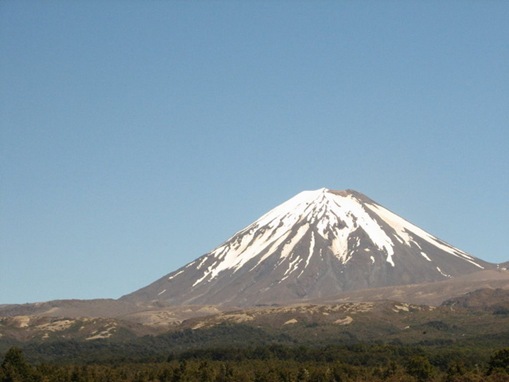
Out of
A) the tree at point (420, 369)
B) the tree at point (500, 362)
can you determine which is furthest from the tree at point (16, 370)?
the tree at point (500, 362)

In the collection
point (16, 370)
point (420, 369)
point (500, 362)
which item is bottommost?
point (500, 362)

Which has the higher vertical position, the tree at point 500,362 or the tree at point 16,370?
the tree at point 16,370

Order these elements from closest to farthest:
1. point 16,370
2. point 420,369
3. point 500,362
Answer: point 500,362 < point 420,369 < point 16,370

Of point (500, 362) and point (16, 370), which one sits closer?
point (500, 362)

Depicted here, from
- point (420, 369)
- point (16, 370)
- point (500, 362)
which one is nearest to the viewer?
point (500, 362)

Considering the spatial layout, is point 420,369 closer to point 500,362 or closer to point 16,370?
point 500,362

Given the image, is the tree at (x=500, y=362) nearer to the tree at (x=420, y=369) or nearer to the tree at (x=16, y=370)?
the tree at (x=420, y=369)

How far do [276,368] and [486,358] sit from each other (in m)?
34.4

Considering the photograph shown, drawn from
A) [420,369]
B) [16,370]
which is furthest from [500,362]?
[16,370]

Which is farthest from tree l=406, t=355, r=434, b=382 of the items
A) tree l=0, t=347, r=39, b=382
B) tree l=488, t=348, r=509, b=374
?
tree l=0, t=347, r=39, b=382

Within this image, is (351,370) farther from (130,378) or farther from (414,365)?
(130,378)

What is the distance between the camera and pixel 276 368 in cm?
18050

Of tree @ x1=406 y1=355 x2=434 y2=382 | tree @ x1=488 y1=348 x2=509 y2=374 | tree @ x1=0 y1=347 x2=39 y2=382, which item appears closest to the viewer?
tree @ x1=488 y1=348 x2=509 y2=374

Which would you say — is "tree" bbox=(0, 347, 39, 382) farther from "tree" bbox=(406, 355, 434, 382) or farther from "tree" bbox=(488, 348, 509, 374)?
"tree" bbox=(488, 348, 509, 374)
